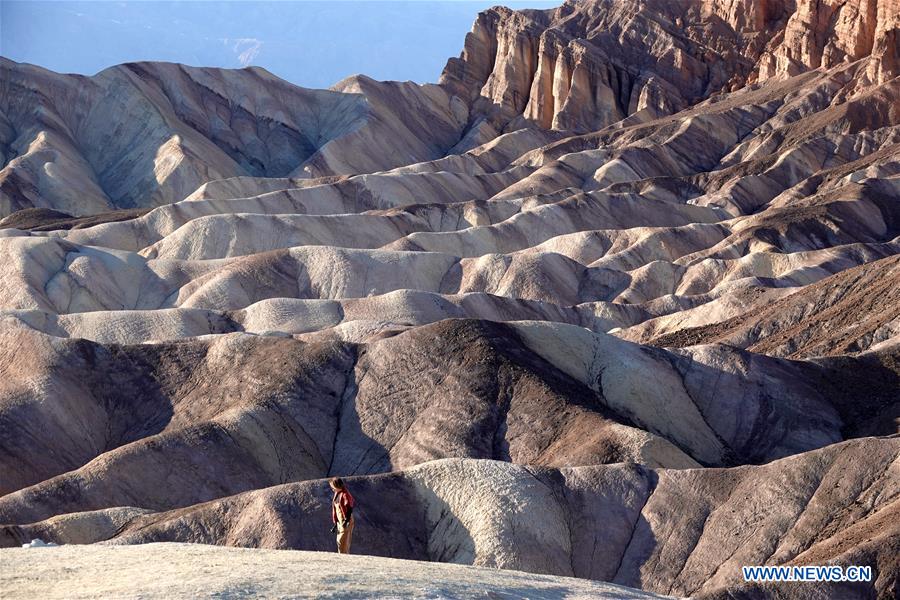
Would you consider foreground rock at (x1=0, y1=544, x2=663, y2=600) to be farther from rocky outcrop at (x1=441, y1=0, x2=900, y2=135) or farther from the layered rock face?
rocky outcrop at (x1=441, y1=0, x2=900, y2=135)

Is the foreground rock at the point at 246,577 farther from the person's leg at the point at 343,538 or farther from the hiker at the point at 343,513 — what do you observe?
the person's leg at the point at 343,538

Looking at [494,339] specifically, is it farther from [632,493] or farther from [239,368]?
[632,493]

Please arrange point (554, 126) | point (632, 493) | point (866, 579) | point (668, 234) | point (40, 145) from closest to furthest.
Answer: point (866, 579) → point (632, 493) → point (668, 234) → point (40, 145) → point (554, 126)

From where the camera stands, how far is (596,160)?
109812mm

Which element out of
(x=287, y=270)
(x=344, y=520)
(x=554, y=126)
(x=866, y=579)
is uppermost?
(x=554, y=126)

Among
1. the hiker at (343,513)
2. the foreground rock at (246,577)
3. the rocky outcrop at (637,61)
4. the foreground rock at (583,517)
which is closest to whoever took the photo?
the foreground rock at (246,577)

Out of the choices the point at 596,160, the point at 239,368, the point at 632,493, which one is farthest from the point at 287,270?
the point at 596,160

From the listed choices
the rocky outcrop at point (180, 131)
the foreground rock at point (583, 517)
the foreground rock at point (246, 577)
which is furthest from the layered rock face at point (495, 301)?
the foreground rock at point (246, 577)

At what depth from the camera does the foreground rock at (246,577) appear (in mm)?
21031

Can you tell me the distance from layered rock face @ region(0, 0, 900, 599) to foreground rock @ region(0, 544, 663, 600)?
252 inches

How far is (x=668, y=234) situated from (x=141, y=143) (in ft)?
141

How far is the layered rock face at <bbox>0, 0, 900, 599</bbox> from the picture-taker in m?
36.3

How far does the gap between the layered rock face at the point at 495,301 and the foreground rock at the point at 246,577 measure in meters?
6.41

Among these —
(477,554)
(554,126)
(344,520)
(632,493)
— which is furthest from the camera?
(554,126)
